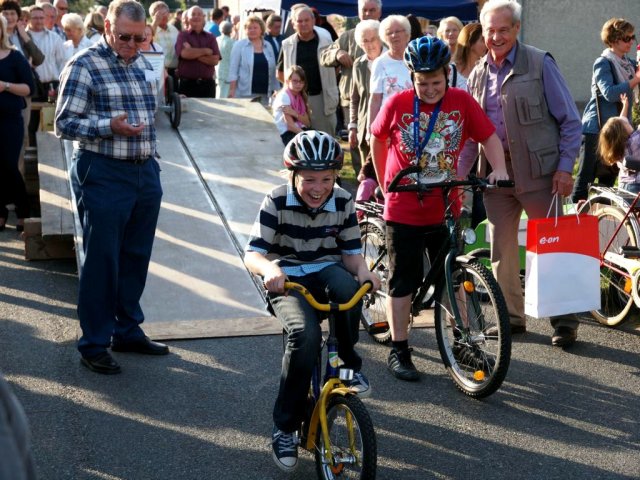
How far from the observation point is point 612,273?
7383 mm

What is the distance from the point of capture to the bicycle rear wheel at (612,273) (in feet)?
23.7

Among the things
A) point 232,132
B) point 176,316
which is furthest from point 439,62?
point 232,132

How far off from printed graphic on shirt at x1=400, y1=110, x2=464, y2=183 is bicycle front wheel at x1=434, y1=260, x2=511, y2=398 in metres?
0.55

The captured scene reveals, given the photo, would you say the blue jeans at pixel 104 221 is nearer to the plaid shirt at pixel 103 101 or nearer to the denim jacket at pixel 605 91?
the plaid shirt at pixel 103 101

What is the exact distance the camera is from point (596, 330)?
7.16m

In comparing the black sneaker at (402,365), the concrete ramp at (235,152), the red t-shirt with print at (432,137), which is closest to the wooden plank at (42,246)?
the concrete ramp at (235,152)

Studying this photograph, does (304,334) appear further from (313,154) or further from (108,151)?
(108,151)

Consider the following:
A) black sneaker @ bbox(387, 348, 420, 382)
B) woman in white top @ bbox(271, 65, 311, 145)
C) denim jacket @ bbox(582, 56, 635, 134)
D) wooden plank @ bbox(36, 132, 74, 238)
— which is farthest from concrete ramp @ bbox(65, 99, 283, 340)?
denim jacket @ bbox(582, 56, 635, 134)

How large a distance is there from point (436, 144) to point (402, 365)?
1347 mm

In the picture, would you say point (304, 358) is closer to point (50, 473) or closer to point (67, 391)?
point (50, 473)

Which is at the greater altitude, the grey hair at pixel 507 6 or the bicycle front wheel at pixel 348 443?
the grey hair at pixel 507 6

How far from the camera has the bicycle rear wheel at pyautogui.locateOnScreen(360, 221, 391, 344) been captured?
22.6ft

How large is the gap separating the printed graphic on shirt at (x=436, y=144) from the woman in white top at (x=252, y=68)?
8.97 meters

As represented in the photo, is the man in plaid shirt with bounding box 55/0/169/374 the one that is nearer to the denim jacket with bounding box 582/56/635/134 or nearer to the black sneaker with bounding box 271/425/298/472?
the black sneaker with bounding box 271/425/298/472
